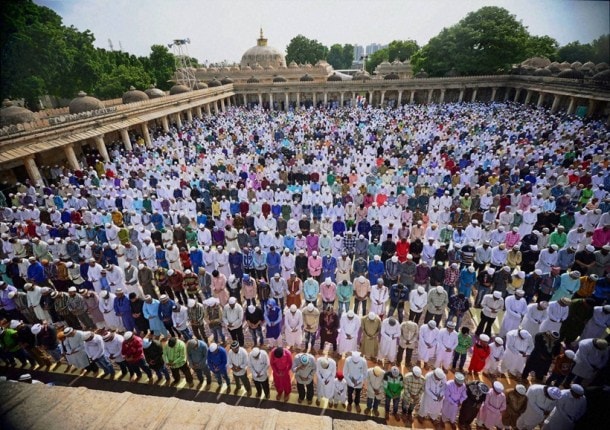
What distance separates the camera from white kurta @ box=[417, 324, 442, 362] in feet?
17.1

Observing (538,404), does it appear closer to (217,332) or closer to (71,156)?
(217,332)

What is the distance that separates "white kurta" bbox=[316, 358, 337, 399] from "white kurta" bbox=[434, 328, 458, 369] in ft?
6.46

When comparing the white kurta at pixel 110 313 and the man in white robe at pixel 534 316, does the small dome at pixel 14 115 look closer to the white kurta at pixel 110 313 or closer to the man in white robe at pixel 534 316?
the white kurta at pixel 110 313

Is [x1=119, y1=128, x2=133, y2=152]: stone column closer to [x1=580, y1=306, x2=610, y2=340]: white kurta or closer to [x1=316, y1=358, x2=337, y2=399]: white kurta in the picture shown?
[x1=316, y1=358, x2=337, y2=399]: white kurta

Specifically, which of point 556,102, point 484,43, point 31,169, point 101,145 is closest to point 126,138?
point 101,145

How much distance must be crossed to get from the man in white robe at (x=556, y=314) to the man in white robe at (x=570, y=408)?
5.36 feet

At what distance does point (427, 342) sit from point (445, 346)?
0.29m

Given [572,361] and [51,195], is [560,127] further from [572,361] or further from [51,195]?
[51,195]

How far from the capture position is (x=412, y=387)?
442cm

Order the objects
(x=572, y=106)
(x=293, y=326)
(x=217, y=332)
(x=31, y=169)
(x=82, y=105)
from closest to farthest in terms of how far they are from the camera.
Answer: (x=293, y=326)
(x=217, y=332)
(x=31, y=169)
(x=82, y=105)
(x=572, y=106)

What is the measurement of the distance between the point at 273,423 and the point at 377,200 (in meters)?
8.90

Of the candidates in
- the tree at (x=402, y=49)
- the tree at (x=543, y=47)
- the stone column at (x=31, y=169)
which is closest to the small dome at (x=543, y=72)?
the tree at (x=543, y=47)

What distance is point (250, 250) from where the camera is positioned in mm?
7621

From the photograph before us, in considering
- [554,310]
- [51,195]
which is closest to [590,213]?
[554,310]
